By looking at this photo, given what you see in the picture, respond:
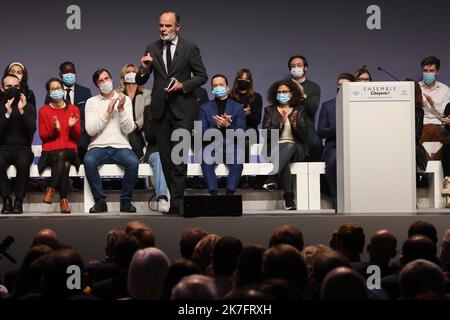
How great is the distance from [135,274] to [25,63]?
594cm

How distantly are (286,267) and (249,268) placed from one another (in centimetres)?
18

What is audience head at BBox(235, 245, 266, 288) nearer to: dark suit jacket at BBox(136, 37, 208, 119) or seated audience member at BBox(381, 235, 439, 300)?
seated audience member at BBox(381, 235, 439, 300)

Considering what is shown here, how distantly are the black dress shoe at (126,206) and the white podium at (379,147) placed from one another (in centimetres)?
175

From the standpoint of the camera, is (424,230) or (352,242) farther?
(424,230)

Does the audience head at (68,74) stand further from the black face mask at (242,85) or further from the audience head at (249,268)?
the audience head at (249,268)

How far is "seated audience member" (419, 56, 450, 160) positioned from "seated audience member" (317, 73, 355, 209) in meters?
0.75

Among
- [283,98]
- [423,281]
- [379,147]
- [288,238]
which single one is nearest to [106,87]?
[283,98]

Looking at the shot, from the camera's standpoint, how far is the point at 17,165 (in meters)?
7.25

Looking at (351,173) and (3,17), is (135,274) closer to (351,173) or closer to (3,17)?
(351,173)

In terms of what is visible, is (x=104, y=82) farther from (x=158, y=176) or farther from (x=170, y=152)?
(x=170, y=152)

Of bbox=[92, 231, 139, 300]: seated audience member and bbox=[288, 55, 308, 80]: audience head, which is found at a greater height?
bbox=[288, 55, 308, 80]: audience head

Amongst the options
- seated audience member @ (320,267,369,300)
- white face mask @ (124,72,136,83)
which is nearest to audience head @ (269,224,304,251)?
seated audience member @ (320,267,369,300)

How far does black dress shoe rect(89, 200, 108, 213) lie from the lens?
23.6 ft
